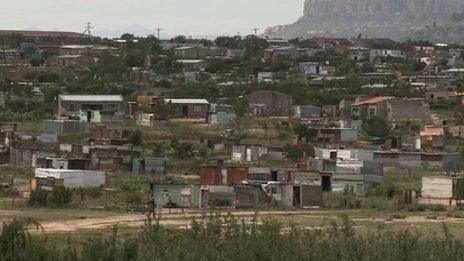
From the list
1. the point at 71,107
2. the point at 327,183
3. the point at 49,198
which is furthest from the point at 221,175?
the point at 71,107

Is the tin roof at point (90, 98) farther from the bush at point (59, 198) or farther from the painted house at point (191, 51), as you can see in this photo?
the painted house at point (191, 51)

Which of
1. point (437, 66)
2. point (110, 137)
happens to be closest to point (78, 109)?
point (110, 137)

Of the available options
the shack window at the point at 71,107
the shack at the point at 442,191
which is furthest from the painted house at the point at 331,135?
the shack window at the point at 71,107

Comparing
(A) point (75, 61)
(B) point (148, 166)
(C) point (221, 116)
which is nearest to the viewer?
(B) point (148, 166)

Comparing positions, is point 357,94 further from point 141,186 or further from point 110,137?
point 141,186

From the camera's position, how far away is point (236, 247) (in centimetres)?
1599

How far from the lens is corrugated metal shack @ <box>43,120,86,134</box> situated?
4150 centimetres

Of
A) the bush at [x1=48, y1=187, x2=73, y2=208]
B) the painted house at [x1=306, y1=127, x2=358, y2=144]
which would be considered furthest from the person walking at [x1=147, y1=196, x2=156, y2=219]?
the painted house at [x1=306, y1=127, x2=358, y2=144]

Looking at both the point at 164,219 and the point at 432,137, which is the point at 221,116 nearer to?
the point at 432,137

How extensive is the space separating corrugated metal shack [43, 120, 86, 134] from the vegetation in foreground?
24.6 meters

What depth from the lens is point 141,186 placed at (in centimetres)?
2995

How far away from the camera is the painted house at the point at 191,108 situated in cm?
4956

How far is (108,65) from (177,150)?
2750cm

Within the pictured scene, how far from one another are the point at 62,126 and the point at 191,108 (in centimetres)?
933
